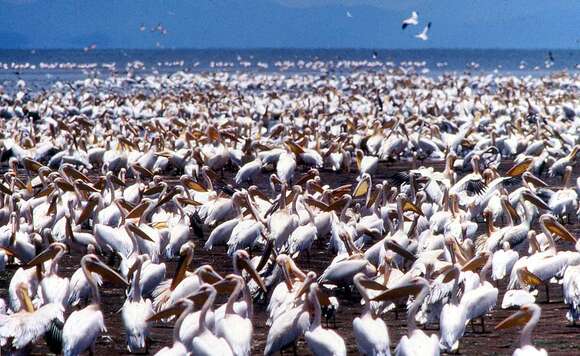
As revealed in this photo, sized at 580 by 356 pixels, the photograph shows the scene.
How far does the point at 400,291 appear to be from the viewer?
6.49 metres

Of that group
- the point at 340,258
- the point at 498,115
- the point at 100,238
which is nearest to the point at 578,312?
the point at 340,258

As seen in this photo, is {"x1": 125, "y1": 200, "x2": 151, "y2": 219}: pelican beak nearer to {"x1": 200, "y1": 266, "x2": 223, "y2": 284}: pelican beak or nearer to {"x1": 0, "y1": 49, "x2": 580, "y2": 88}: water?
{"x1": 200, "y1": 266, "x2": 223, "y2": 284}: pelican beak

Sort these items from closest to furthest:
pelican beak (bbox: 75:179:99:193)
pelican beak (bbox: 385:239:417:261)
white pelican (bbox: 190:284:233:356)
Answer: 1. white pelican (bbox: 190:284:233:356)
2. pelican beak (bbox: 385:239:417:261)
3. pelican beak (bbox: 75:179:99:193)

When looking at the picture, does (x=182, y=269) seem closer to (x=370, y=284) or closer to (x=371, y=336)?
(x=370, y=284)

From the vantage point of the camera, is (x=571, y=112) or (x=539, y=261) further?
(x=571, y=112)

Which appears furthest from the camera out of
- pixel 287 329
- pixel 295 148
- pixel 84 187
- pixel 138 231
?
pixel 295 148

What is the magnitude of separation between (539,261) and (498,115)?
17721mm

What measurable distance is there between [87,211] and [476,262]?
177 inches

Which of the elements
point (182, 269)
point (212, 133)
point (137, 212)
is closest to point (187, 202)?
point (137, 212)

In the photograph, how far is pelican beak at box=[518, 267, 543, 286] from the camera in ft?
26.8

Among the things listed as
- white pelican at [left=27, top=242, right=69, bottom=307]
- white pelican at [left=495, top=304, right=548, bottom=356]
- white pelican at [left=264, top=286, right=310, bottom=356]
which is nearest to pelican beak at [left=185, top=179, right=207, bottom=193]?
white pelican at [left=27, top=242, right=69, bottom=307]

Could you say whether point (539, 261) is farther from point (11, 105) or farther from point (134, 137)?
point (11, 105)

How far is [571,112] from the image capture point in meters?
25.5

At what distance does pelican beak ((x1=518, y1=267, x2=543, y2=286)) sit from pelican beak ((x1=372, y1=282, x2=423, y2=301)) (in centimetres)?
186
